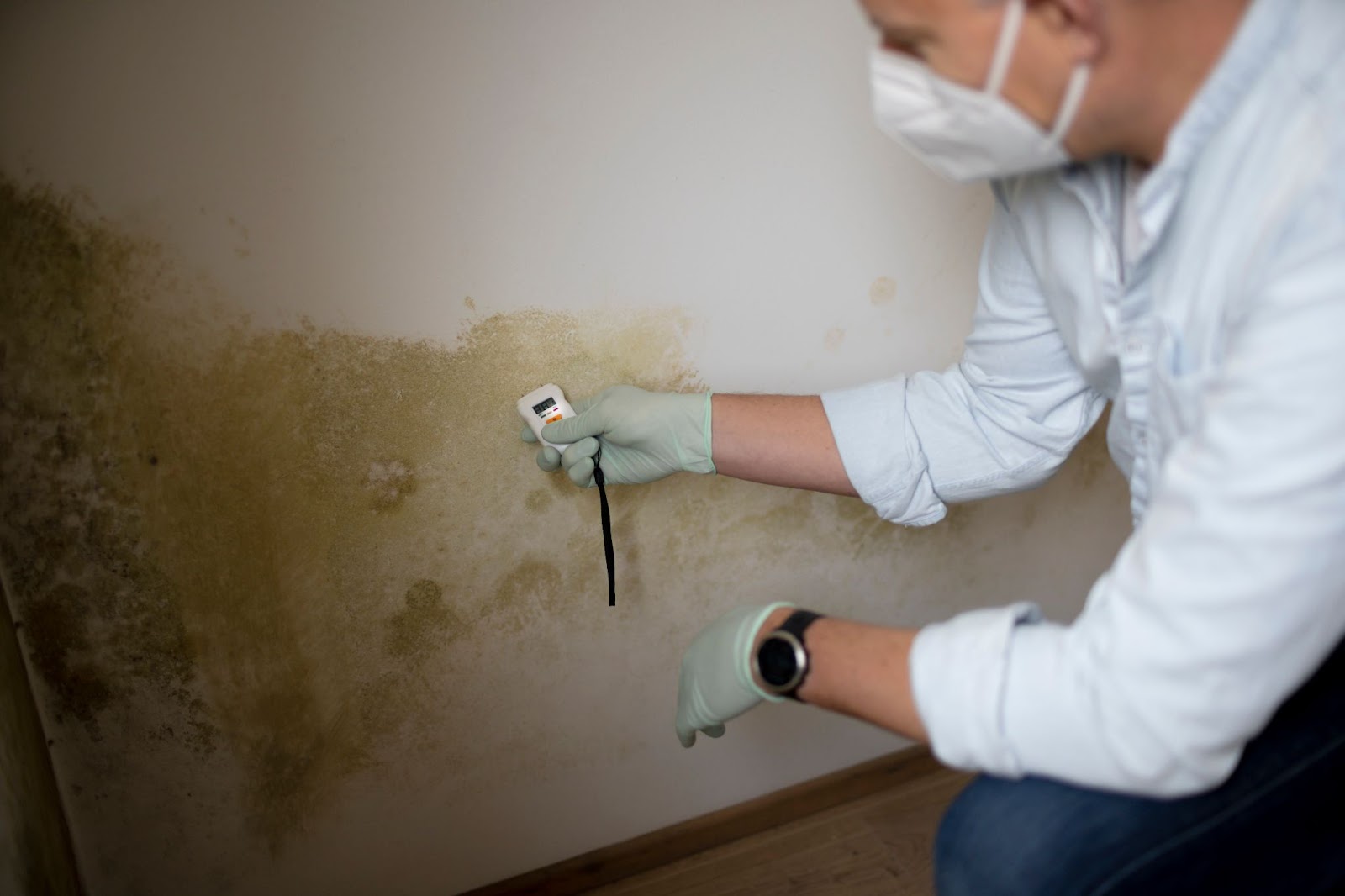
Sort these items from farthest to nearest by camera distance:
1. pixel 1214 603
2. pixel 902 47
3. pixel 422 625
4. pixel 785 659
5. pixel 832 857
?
1. pixel 832 857
2. pixel 422 625
3. pixel 785 659
4. pixel 902 47
5. pixel 1214 603

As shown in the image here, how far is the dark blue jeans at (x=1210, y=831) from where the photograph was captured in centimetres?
79

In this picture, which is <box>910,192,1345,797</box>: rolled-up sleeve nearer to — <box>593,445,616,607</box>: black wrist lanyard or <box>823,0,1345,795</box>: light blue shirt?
<box>823,0,1345,795</box>: light blue shirt

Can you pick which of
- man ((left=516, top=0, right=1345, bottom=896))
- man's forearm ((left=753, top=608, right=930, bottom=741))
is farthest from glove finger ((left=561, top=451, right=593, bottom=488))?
man's forearm ((left=753, top=608, right=930, bottom=741))

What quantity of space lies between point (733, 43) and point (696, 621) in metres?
0.76

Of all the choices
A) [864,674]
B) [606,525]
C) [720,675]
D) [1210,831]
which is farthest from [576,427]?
[1210,831]

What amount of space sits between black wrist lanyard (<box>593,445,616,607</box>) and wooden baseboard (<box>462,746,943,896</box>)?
1.48ft

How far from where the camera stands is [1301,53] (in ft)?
2.26

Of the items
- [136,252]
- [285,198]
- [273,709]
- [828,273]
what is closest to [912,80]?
[828,273]

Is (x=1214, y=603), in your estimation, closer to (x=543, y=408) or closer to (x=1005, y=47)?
(x=1005, y=47)

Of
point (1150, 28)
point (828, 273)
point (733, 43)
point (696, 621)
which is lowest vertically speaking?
point (696, 621)

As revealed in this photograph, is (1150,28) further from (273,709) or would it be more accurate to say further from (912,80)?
(273,709)

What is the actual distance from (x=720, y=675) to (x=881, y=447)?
32 centimetres

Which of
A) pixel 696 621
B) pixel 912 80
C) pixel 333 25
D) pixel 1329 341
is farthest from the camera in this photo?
pixel 696 621

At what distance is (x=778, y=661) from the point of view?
2.94ft
